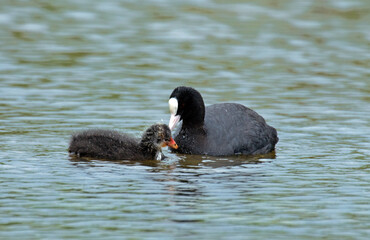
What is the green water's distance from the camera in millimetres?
8578

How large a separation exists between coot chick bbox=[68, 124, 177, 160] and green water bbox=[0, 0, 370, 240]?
0.70 ft

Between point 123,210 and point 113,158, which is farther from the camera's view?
point 113,158

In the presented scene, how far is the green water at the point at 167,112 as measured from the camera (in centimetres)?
858

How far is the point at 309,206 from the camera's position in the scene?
359 inches

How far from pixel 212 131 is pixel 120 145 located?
143cm

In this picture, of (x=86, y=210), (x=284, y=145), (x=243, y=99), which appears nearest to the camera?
(x=86, y=210)

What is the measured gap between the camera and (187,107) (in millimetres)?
12188

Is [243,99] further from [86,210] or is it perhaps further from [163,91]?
[86,210]

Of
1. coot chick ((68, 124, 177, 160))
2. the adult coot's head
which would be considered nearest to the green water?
coot chick ((68, 124, 177, 160))

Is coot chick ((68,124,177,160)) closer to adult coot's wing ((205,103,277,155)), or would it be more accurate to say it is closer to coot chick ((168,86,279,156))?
coot chick ((168,86,279,156))

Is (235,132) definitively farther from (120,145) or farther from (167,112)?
(167,112)

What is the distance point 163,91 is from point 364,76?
4.04 m

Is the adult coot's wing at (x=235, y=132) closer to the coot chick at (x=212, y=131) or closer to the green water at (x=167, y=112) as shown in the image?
the coot chick at (x=212, y=131)

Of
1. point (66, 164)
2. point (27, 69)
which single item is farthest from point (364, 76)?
point (66, 164)
